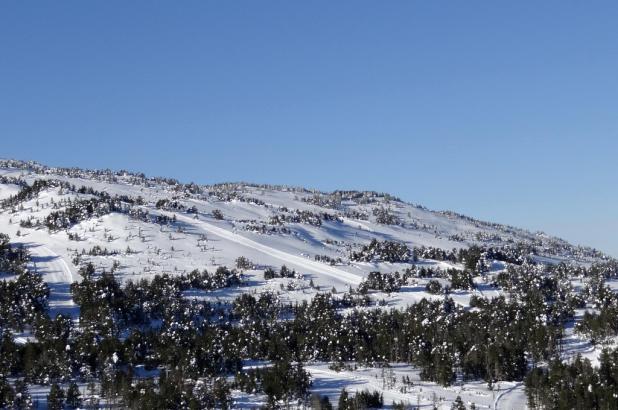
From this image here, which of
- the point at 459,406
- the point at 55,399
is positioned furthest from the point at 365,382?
the point at 55,399

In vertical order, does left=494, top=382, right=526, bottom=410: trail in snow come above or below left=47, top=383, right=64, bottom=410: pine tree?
below

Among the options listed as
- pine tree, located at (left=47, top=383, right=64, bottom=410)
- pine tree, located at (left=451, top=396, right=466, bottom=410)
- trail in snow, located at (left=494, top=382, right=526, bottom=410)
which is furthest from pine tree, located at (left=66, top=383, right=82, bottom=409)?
trail in snow, located at (left=494, top=382, right=526, bottom=410)

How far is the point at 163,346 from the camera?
14438 cm

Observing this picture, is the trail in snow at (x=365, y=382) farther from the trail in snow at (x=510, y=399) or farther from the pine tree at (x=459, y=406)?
the trail in snow at (x=510, y=399)

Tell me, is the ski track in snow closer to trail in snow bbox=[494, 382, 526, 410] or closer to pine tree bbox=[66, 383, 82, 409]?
trail in snow bbox=[494, 382, 526, 410]

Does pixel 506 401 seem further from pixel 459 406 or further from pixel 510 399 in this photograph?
pixel 459 406

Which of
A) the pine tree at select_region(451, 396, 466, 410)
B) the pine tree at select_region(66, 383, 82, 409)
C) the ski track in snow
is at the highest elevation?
the pine tree at select_region(66, 383, 82, 409)

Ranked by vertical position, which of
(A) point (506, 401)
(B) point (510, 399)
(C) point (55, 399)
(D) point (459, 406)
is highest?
(C) point (55, 399)

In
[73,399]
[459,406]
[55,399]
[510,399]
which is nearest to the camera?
[459,406]

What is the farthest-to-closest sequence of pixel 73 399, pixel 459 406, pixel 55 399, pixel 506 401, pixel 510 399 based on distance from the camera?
pixel 510 399
pixel 506 401
pixel 73 399
pixel 55 399
pixel 459 406

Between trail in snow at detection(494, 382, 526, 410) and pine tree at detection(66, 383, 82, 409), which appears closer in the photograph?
pine tree at detection(66, 383, 82, 409)

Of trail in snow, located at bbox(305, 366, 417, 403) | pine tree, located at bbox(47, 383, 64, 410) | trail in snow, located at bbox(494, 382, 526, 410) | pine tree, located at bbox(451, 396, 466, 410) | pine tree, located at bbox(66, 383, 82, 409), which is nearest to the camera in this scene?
pine tree, located at bbox(451, 396, 466, 410)

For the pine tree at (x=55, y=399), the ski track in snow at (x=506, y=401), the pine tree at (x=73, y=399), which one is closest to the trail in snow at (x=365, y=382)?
the ski track in snow at (x=506, y=401)

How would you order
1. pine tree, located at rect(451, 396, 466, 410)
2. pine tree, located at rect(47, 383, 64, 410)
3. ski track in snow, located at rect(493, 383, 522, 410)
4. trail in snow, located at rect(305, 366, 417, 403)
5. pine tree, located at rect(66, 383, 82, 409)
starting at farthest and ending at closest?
trail in snow, located at rect(305, 366, 417, 403) → ski track in snow, located at rect(493, 383, 522, 410) → pine tree, located at rect(66, 383, 82, 409) → pine tree, located at rect(47, 383, 64, 410) → pine tree, located at rect(451, 396, 466, 410)
